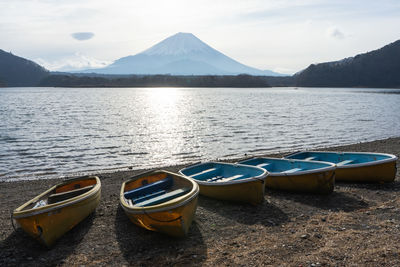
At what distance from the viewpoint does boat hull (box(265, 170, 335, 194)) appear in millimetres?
10570

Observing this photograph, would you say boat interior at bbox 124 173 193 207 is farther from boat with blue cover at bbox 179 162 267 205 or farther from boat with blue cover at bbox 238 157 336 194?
boat with blue cover at bbox 238 157 336 194

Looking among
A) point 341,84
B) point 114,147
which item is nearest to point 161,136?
point 114,147

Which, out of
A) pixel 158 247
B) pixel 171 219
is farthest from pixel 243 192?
pixel 158 247

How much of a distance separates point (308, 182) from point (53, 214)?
7787 mm

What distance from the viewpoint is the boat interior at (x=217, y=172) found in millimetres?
11336

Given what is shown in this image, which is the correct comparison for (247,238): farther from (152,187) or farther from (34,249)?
(34,249)

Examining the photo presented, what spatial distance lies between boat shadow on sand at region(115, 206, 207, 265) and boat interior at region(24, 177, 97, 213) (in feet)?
6.74

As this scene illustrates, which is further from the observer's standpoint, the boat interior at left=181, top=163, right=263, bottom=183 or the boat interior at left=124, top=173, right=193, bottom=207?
the boat interior at left=181, top=163, right=263, bottom=183

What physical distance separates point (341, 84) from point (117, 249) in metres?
211

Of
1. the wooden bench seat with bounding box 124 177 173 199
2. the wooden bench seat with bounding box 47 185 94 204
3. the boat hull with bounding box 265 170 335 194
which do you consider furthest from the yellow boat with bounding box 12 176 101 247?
the boat hull with bounding box 265 170 335 194

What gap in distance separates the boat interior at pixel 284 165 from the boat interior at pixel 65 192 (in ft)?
20.1

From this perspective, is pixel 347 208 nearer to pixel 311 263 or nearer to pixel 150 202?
pixel 311 263

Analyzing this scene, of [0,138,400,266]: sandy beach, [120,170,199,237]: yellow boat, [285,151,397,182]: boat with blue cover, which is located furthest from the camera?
[285,151,397,182]: boat with blue cover

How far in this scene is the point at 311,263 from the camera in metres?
6.21
